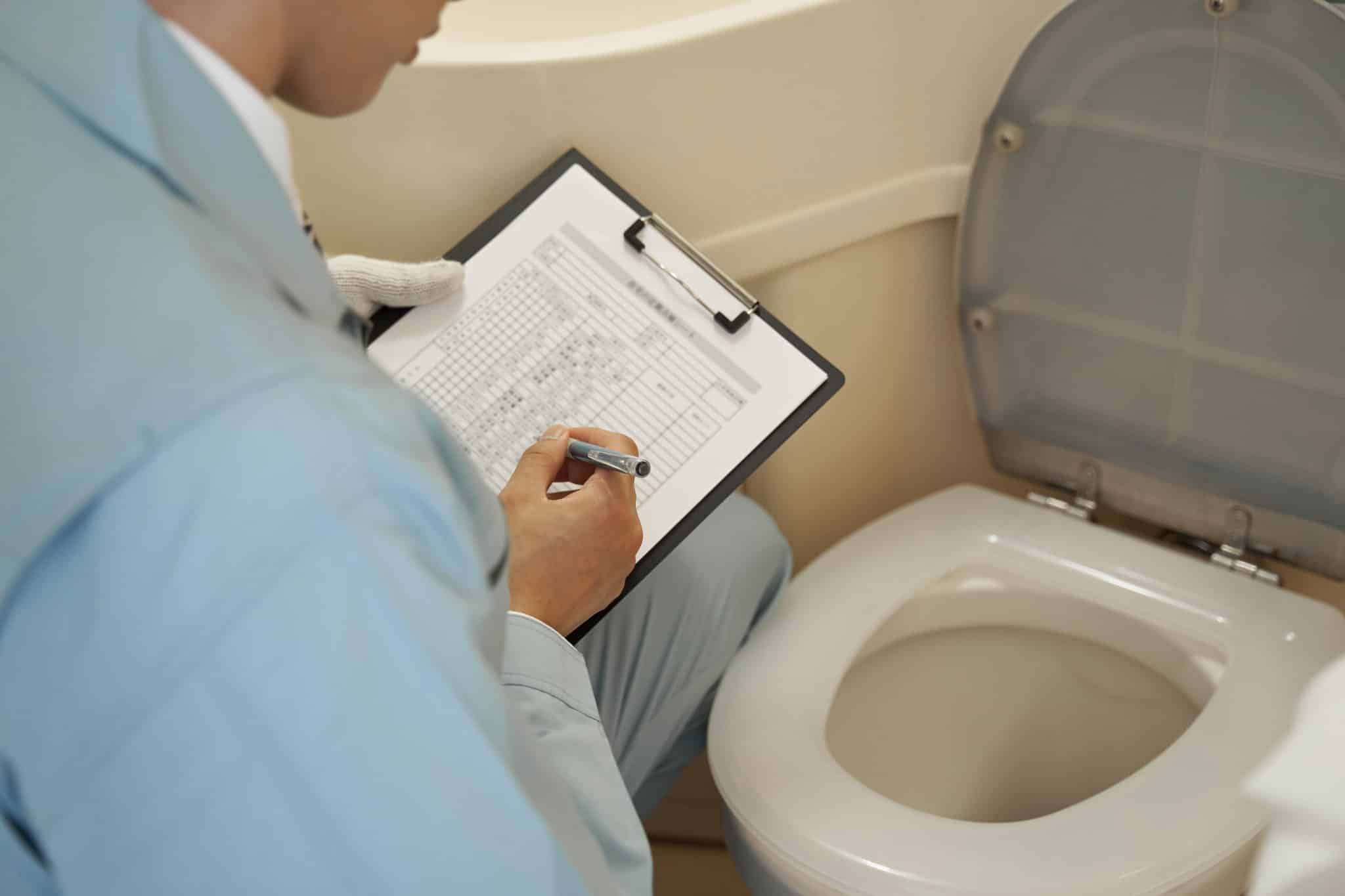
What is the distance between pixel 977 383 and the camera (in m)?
0.98

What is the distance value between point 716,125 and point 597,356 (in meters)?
0.18

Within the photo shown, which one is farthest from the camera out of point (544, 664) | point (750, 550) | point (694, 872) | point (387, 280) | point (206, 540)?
point (694, 872)

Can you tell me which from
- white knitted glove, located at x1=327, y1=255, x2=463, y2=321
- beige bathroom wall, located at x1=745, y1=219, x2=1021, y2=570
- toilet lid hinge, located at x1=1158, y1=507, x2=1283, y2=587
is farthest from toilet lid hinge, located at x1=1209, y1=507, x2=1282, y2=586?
white knitted glove, located at x1=327, y1=255, x2=463, y2=321

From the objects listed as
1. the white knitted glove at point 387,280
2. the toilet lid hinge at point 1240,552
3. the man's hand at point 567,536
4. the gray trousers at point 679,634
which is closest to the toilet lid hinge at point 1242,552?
the toilet lid hinge at point 1240,552

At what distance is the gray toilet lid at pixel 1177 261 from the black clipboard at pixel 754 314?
22 centimetres

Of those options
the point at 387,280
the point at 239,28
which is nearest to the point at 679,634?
→ the point at 387,280

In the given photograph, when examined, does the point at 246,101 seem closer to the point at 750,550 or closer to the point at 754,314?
the point at 754,314

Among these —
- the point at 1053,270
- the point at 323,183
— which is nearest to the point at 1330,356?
the point at 1053,270

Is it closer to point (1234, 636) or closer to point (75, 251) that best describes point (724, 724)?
point (1234, 636)

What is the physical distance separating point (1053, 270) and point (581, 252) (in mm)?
327

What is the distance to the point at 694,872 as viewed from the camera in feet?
3.99

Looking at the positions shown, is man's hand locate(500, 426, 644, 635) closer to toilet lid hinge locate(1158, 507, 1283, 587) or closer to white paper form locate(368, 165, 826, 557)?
white paper form locate(368, 165, 826, 557)

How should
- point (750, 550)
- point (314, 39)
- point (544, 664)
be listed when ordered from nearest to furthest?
point (314, 39)
point (544, 664)
point (750, 550)

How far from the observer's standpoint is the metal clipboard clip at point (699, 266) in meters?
0.78
